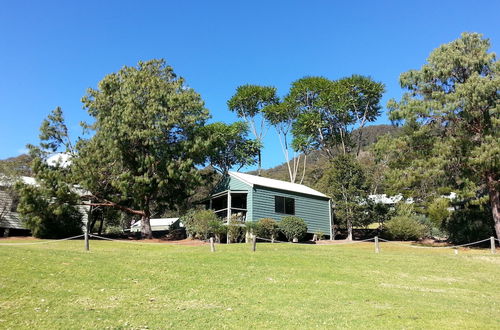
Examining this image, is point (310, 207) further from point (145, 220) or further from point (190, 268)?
point (190, 268)

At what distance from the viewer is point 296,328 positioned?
755 cm

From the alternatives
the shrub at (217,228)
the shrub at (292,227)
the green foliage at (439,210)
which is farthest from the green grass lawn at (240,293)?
the shrub at (292,227)

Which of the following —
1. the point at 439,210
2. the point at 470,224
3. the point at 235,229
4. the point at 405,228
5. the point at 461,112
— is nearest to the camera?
the point at 461,112

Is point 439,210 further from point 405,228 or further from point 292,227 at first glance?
point 292,227

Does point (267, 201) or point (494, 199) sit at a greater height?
point (267, 201)

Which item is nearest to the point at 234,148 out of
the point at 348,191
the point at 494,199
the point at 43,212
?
the point at 348,191

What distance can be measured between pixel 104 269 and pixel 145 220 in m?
17.9

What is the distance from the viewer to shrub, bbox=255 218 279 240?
26.2 metres

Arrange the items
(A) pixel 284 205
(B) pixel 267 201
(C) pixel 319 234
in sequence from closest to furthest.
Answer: (B) pixel 267 201, (A) pixel 284 205, (C) pixel 319 234

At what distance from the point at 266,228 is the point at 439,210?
35.9ft

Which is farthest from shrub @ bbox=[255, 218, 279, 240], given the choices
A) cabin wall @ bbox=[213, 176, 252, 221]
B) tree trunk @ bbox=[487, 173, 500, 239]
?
tree trunk @ bbox=[487, 173, 500, 239]

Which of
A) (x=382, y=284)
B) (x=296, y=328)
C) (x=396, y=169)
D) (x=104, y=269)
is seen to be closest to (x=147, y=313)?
(x=296, y=328)

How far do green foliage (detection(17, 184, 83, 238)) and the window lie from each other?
47.6ft

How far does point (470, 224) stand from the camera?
25000mm
